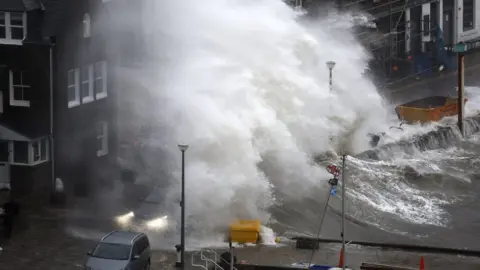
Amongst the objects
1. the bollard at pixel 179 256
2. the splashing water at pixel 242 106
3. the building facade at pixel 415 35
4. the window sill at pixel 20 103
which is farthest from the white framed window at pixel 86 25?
the building facade at pixel 415 35

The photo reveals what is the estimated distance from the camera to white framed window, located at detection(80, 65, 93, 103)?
113 feet

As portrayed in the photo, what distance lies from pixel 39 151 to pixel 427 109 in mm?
19295

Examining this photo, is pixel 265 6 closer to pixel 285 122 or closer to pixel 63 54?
pixel 285 122

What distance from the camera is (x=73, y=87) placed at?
33.9 meters

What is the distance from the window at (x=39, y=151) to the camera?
3284 centimetres

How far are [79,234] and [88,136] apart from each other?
6499 mm

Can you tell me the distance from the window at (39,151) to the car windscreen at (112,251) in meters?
9.56

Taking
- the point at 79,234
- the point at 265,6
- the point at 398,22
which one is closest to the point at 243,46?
the point at 265,6

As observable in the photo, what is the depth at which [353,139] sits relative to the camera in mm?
41344

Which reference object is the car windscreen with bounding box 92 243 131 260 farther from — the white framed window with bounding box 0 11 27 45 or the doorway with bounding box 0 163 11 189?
the white framed window with bounding box 0 11 27 45

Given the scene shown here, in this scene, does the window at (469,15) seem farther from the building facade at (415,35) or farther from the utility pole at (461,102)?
the utility pole at (461,102)

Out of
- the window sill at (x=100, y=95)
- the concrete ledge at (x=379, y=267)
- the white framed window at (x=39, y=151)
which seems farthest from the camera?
the window sill at (x=100, y=95)

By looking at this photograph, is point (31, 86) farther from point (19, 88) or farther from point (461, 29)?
point (461, 29)

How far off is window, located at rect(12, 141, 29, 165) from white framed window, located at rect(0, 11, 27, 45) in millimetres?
3309
